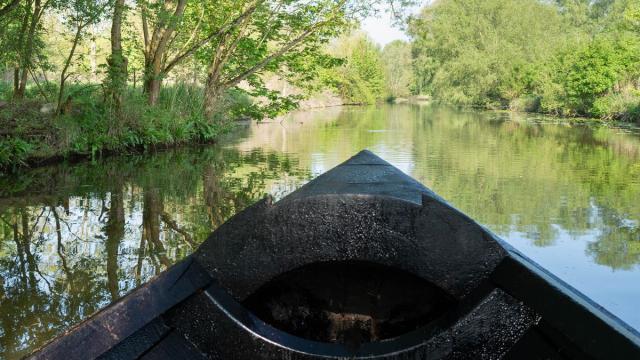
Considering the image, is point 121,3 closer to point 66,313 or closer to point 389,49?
point 66,313

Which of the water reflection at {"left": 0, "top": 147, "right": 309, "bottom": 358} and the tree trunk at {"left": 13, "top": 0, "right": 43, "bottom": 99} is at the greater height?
the tree trunk at {"left": 13, "top": 0, "right": 43, "bottom": 99}

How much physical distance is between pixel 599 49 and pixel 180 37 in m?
24.7

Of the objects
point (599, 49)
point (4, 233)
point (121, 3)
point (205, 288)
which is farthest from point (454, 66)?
point (205, 288)

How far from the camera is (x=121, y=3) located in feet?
46.3

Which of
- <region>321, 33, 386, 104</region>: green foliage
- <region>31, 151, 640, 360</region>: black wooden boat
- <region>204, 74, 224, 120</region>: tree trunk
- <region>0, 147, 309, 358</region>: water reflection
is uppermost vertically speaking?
<region>321, 33, 386, 104</region>: green foliage

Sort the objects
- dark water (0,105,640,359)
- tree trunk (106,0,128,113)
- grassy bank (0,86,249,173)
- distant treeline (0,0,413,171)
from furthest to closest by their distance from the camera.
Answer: tree trunk (106,0,128,113), distant treeline (0,0,413,171), grassy bank (0,86,249,173), dark water (0,105,640,359)

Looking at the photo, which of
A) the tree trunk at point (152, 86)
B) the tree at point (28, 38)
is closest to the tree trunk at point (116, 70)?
the tree at point (28, 38)

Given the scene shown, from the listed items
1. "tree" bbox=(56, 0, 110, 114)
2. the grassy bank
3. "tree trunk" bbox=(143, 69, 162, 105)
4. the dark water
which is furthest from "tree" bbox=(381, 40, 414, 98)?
"tree" bbox=(56, 0, 110, 114)

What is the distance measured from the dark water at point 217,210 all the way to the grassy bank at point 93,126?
1.61 ft

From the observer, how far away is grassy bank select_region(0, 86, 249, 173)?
1180cm

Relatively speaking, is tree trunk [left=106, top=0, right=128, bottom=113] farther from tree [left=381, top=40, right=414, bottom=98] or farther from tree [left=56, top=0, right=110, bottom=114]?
tree [left=381, top=40, right=414, bottom=98]

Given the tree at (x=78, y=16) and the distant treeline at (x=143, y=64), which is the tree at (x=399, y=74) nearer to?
the distant treeline at (x=143, y=64)

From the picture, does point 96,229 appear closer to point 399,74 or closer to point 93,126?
point 93,126

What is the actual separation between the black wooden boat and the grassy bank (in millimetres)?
10859
